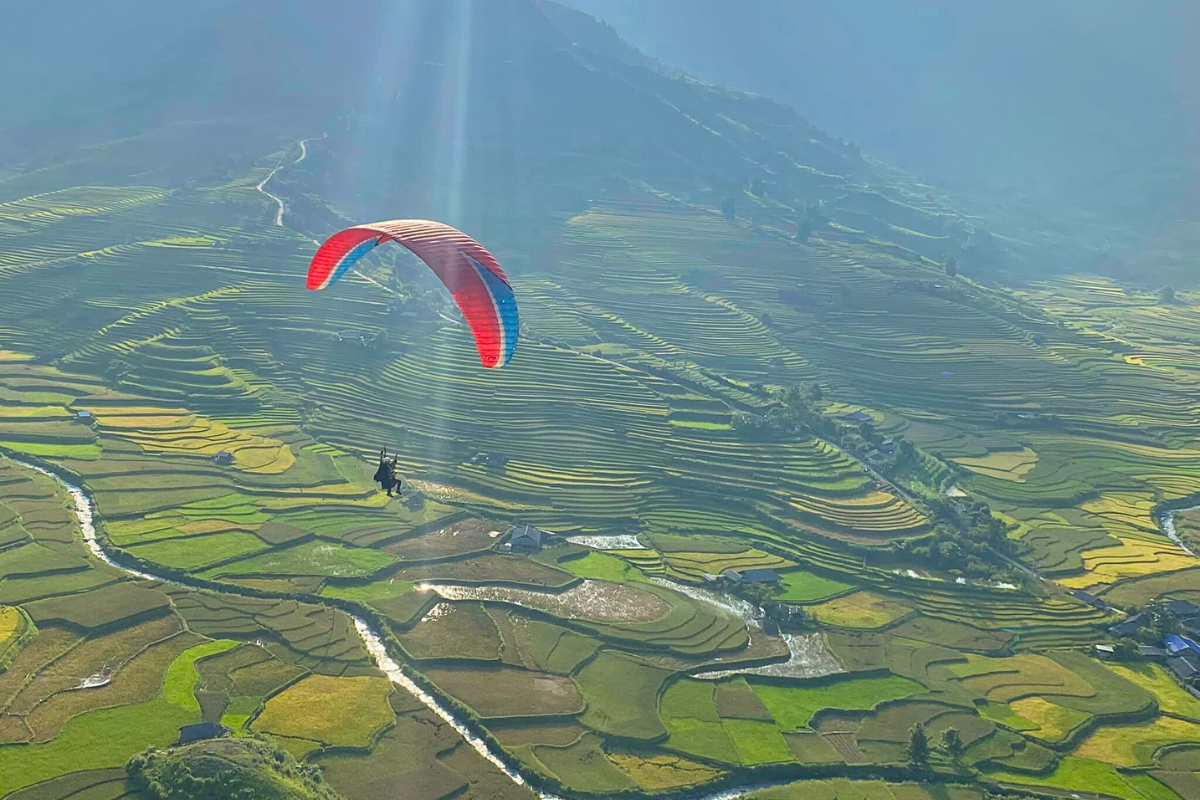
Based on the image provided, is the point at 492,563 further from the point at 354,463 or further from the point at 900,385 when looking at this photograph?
the point at 900,385

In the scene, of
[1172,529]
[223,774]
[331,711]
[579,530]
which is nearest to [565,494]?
[579,530]

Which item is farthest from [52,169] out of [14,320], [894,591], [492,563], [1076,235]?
[1076,235]

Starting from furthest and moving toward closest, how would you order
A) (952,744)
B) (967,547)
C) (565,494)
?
(565,494)
(967,547)
(952,744)

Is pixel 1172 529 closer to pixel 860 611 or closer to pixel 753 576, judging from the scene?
pixel 860 611

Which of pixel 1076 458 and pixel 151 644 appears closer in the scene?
pixel 151 644

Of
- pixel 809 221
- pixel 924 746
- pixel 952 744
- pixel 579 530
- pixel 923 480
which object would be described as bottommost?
pixel 579 530

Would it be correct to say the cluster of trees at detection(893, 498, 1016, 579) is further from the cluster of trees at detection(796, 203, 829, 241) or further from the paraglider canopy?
the cluster of trees at detection(796, 203, 829, 241)
